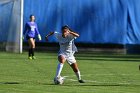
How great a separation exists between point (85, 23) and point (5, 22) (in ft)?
16.7

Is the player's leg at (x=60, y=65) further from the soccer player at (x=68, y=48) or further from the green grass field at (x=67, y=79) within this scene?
the green grass field at (x=67, y=79)

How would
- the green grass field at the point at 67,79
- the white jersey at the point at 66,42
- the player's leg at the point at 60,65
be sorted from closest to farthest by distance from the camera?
the green grass field at the point at 67,79
the player's leg at the point at 60,65
the white jersey at the point at 66,42

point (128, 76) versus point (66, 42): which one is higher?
point (66, 42)

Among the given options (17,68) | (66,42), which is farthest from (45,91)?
(17,68)

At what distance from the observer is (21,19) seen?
35.6m

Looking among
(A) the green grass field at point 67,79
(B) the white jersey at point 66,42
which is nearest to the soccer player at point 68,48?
(B) the white jersey at point 66,42

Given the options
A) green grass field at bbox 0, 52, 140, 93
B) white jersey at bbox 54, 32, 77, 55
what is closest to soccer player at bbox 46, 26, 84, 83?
white jersey at bbox 54, 32, 77, 55

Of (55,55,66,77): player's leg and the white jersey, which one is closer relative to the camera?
(55,55,66,77): player's leg

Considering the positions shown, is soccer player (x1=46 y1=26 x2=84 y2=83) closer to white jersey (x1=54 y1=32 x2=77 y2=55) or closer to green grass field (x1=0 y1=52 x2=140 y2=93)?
white jersey (x1=54 y1=32 x2=77 y2=55)

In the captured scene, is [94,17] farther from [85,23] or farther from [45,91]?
[45,91]

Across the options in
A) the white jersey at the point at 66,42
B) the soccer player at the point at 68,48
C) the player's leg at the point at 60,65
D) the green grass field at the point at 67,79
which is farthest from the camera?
the white jersey at the point at 66,42

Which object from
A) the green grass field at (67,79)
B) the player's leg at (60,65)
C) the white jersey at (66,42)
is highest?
the white jersey at (66,42)

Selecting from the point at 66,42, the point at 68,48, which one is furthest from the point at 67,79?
the point at 66,42

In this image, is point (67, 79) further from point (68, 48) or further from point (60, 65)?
point (60, 65)
